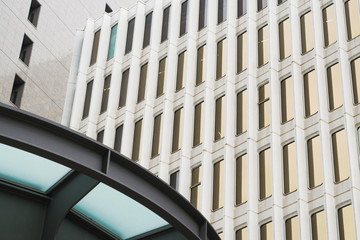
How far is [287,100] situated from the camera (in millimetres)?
33531

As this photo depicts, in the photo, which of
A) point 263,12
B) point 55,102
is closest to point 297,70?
point 263,12

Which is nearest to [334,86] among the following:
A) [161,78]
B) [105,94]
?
[161,78]

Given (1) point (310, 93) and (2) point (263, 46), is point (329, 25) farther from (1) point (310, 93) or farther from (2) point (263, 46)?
(2) point (263, 46)

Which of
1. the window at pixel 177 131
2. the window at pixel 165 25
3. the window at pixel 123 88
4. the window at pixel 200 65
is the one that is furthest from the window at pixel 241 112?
the window at pixel 123 88

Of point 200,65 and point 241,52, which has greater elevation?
point 200,65

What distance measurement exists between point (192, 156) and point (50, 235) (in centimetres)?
2559

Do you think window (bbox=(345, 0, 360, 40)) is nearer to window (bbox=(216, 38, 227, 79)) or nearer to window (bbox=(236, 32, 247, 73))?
window (bbox=(236, 32, 247, 73))

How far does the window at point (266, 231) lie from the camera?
30.3m

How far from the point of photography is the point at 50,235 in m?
10.3

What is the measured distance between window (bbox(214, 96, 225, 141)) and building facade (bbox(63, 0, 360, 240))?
69 millimetres

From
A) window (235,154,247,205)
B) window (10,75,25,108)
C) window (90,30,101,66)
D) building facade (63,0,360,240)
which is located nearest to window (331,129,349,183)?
building facade (63,0,360,240)

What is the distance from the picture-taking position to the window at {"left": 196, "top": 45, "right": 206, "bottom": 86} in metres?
38.3

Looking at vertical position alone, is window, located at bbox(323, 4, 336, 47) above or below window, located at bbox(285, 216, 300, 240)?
above

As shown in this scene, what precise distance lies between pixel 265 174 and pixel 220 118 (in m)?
4.86
